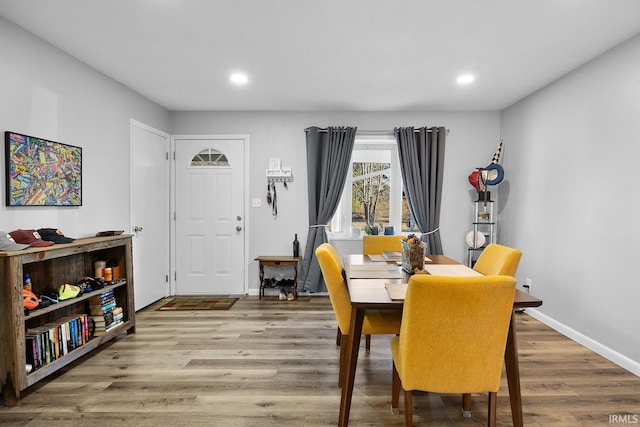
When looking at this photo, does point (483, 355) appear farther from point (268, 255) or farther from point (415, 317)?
point (268, 255)

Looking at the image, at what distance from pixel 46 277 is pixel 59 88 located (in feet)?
4.83

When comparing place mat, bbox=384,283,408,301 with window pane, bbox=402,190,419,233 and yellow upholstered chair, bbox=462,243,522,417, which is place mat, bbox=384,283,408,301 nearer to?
yellow upholstered chair, bbox=462,243,522,417

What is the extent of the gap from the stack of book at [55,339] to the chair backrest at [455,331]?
7.49ft

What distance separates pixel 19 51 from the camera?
7.45 ft

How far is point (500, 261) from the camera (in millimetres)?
2098

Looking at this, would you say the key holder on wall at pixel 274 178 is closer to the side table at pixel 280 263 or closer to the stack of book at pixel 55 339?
the side table at pixel 280 263

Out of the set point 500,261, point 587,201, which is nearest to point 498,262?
point 500,261

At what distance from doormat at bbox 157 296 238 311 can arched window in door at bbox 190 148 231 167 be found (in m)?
1.72

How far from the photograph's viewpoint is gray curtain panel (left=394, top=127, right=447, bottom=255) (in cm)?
419

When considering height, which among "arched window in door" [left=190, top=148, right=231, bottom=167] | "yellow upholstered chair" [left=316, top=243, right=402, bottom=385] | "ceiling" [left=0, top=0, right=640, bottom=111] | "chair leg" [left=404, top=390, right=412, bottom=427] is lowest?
"chair leg" [left=404, top=390, right=412, bottom=427]

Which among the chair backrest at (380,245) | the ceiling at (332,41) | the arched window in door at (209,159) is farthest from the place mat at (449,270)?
the arched window in door at (209,159)

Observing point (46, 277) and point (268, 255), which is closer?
point (46, 277)

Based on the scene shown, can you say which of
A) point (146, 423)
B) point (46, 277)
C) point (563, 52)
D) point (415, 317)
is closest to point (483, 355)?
point (415, 317)

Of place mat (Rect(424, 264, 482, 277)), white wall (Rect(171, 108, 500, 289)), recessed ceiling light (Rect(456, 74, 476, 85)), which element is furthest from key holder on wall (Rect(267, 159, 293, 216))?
place mat (Rect(424, 264, 482, 277))
